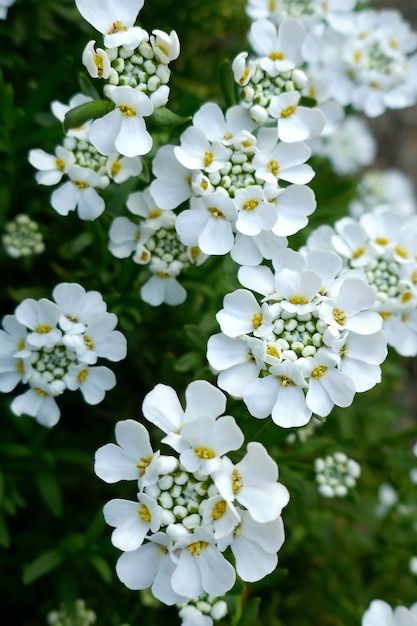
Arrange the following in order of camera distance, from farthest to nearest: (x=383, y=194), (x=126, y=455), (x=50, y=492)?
(x=383, y=194)
(x=50, y=492)
(x=126, y=455)

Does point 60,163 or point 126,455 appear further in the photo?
point 60,163

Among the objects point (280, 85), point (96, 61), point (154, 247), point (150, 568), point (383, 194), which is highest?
point (96, 61)

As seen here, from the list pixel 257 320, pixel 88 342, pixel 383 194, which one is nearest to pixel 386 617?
pixel 257 320

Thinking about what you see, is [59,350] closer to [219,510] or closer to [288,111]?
[219,510]

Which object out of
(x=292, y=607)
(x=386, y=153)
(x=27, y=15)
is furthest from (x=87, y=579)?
(x=386, y=153)

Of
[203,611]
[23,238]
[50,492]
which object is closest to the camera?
[203,611]

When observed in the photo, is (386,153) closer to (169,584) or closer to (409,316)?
(409,316)

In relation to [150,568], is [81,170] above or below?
above
